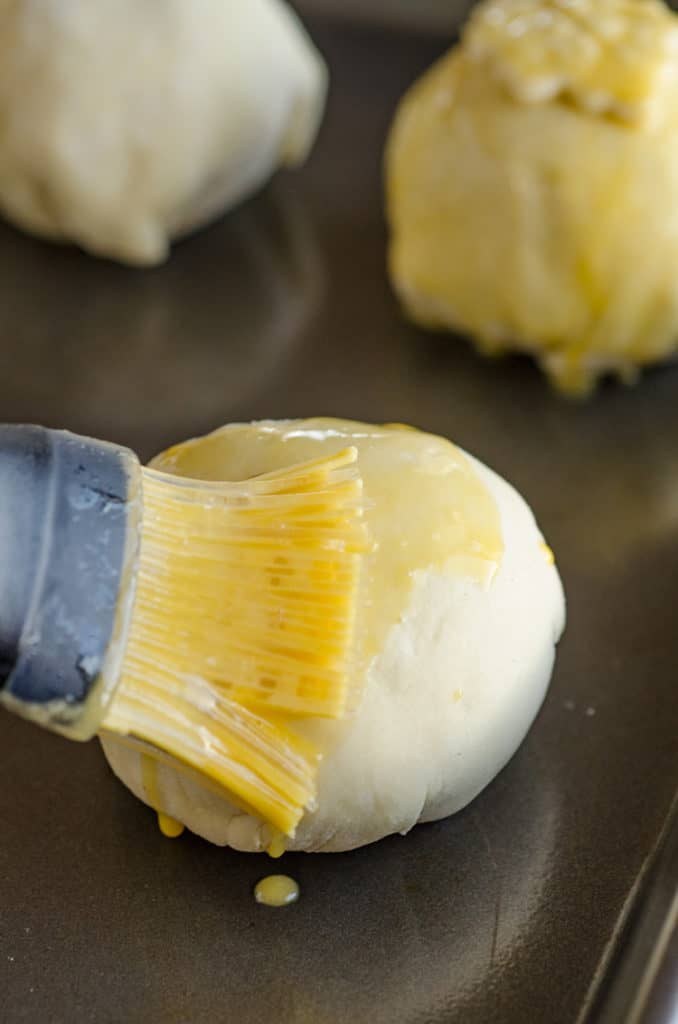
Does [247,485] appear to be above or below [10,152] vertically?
above

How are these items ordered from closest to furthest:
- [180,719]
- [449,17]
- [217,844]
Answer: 1. [180,719]
2. [217,844]
3. [449,17]

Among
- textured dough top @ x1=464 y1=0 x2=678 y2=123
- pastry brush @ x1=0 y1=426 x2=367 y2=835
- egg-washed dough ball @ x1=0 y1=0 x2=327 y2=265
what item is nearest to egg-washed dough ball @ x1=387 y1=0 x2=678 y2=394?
textured dough top @ x1=464 y1=0 x2=678 y2=123

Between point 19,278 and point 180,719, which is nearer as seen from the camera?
point 180,719

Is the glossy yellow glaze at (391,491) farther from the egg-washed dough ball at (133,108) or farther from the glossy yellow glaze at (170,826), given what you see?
the egg-washed dough ball at (133,108)

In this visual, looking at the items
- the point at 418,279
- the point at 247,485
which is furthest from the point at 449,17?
the point at 247,485

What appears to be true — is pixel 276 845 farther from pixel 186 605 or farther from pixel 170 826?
pixel 186 605

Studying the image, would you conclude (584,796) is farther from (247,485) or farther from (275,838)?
(247,485)

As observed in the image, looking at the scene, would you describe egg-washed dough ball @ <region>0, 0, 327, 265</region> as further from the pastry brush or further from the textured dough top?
the pastry brush

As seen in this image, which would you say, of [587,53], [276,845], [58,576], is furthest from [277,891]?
[587,53]
